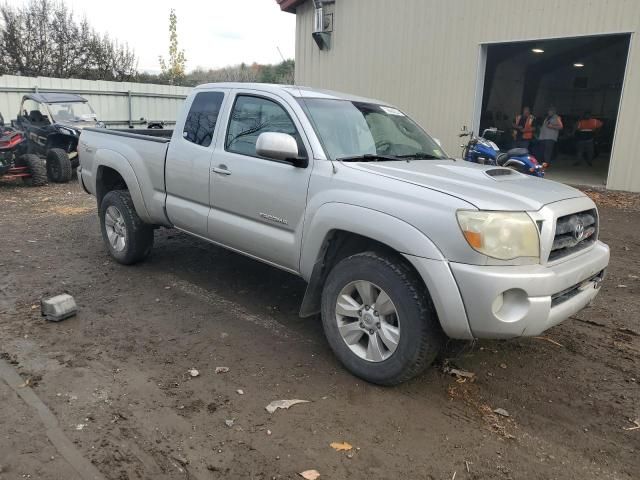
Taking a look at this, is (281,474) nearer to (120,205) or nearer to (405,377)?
(405,377)

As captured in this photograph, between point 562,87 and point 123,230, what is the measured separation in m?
20.0

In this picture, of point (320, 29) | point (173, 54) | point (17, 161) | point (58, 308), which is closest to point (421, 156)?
point (58, 308)

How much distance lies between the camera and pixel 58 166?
1202cm

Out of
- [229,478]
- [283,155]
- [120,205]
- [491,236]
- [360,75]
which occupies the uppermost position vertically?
[360,75]

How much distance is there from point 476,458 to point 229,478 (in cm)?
131

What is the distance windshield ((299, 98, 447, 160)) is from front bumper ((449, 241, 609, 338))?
4.72ft

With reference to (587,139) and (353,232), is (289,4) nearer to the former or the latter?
(587,139)

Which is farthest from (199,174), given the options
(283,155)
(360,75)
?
(360,75)

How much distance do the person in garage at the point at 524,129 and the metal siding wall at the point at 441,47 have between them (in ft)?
9.60

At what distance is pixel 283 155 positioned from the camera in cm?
377

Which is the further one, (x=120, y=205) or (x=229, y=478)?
(x=120, y=205)

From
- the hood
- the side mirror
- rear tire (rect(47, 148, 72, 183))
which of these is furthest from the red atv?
the hood

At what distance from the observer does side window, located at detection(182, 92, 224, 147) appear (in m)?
4.79

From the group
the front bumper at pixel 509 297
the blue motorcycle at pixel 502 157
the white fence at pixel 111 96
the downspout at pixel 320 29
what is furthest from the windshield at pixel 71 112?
the front bumper at pixel 509 297
